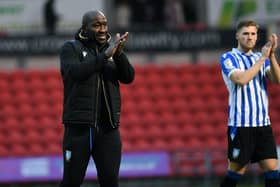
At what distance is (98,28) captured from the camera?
5684mm

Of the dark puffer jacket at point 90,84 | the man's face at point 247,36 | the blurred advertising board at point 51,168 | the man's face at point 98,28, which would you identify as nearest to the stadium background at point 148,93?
the blurred advertising board at point 51,168

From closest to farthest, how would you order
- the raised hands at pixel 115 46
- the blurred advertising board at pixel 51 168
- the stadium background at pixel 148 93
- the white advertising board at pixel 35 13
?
the raised hands at pixel 115 46, the blurred advertising board at pixel 51 168, the stadium background at pixel 148 93, the white advertising board at pixel 35 13

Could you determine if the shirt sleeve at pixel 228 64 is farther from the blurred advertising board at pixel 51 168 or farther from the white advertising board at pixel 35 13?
the white advertising board at pixel 35 13

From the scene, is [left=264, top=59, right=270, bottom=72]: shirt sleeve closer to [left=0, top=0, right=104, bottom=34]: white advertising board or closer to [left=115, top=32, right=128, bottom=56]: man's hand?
[left=115, top=32, right=128, bottom=56]: man's hand

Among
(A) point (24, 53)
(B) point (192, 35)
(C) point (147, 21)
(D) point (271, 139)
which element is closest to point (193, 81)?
(B) point (192, 35)

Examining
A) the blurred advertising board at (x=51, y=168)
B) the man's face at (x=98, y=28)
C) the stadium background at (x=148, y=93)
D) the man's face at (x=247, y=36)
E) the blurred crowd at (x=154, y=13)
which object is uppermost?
the man's face at (x=98, y=28)

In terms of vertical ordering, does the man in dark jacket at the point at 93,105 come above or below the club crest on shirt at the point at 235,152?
above

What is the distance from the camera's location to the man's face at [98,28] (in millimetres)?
5660

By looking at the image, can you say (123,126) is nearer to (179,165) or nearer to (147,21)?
(179,165)

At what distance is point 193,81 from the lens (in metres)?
13.7

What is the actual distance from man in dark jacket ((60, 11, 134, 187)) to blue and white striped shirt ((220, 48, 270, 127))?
1223 mm

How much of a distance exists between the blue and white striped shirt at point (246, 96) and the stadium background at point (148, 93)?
213 inches

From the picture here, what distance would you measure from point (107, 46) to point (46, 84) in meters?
7.87

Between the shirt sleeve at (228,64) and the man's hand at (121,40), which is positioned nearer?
the man's hand at (121,40)
